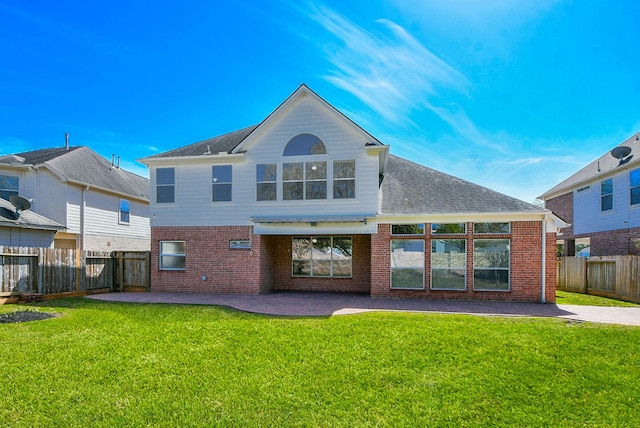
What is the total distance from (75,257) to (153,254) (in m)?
2.93

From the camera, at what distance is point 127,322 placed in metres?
8.76

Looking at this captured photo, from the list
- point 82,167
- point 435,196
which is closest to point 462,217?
point 435,196

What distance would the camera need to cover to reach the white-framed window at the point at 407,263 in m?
13.2

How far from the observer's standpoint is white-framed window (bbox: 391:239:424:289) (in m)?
13.2

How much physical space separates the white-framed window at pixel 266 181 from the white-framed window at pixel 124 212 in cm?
1210

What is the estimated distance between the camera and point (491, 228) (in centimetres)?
1272

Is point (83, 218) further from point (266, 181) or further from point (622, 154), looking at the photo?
point (622, 154)

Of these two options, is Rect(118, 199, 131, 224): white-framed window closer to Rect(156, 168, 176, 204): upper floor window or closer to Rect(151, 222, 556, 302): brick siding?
Rect(151, 222, 556, 302): brick siding

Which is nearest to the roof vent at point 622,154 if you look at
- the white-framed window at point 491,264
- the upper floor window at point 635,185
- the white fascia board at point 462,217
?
the upper floor window at point 635,185

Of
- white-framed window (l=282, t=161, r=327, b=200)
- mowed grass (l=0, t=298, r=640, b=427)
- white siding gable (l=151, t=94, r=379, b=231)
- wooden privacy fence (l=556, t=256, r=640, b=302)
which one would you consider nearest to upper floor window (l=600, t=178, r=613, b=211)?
wooden privacy fence (l=556, t=256, r=640, b=302)

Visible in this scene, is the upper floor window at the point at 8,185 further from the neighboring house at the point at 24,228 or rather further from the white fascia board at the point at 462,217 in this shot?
the white fascia board at the point at 462,217

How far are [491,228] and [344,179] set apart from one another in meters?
6.03

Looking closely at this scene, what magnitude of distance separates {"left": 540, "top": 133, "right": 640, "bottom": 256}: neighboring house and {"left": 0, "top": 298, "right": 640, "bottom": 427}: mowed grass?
1205cm

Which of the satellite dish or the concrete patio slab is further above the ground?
the satellite dish
